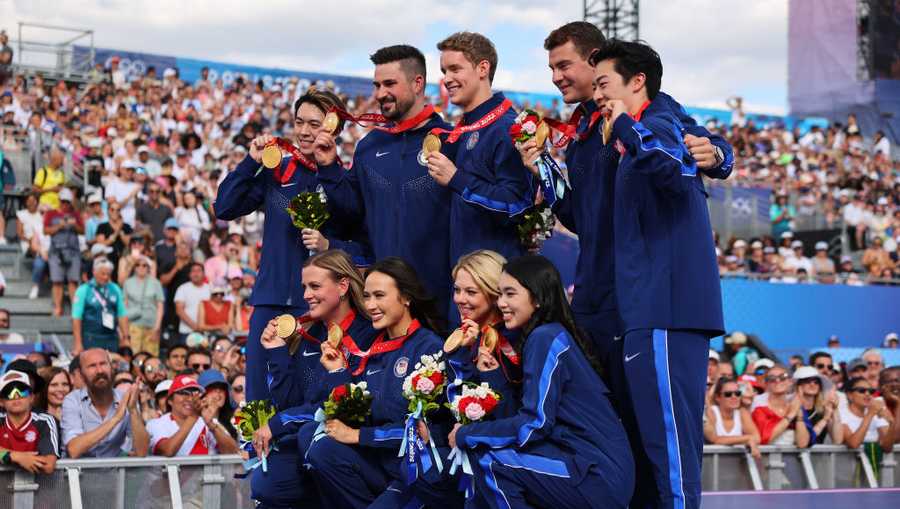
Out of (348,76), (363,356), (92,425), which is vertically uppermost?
(348,76)

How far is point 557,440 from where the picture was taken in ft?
16.7

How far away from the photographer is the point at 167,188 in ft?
49.3

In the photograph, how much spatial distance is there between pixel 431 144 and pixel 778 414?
531cm

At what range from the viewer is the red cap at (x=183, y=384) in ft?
27.2

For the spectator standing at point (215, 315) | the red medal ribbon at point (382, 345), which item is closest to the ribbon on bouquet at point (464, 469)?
the red medal ribbon at point (382, 345)

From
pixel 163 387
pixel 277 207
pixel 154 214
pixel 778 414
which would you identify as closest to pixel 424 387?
pixel 277 207

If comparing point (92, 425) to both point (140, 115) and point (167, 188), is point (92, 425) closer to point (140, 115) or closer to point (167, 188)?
point (167, 188)

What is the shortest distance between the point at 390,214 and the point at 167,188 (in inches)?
373

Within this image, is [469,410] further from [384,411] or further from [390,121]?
[390,121]

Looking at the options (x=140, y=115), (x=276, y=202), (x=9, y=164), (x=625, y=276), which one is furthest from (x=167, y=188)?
(x=625, y=276)

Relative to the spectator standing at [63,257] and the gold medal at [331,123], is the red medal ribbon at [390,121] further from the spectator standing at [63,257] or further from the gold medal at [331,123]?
the spectator standing at [63,257]

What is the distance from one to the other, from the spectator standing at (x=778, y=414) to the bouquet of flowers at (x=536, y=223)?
15.3ft

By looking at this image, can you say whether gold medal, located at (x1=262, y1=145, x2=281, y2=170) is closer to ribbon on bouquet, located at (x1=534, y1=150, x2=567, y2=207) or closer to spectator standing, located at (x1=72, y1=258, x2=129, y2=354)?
ribbon on bouquet, located at (x1=534, y1=150, x2=567, y2=207)

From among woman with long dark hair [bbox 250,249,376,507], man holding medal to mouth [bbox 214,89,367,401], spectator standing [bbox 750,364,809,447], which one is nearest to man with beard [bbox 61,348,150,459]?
man holding medal to mouth [bbox 214,89,367,401]
